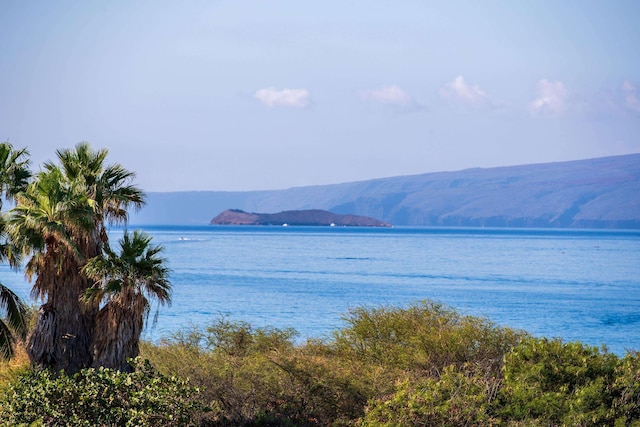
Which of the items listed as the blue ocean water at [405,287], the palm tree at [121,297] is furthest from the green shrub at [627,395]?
the blue ocean water at [405,287]

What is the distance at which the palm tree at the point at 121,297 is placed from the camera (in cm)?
1933

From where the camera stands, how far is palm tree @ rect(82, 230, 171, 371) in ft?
63.4

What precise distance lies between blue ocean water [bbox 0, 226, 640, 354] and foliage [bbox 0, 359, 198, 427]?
13038 millimetres

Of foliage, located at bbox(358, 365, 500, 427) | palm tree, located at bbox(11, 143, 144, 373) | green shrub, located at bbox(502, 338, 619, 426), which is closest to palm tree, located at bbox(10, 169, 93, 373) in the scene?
palm tree, located at bbox(11, 143, 144, 373)

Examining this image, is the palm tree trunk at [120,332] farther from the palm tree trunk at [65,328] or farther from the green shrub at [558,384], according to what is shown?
the green shrub at [558,384]

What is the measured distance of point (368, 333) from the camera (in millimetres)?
25312

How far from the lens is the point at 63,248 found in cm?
1991

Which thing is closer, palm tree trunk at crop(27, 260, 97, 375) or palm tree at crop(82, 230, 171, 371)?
palm tree at crop(82, 230, 171, 371)

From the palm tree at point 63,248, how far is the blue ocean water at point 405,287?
37.4ft

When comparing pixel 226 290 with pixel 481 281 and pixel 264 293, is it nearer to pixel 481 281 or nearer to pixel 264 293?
pixel 264 293

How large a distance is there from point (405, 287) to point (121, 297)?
58.6 m

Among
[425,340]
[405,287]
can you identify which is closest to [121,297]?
[425,340]

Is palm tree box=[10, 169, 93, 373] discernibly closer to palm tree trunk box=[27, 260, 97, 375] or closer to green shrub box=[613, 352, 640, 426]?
palm tree trunk box=[27, 260, 97, 375]

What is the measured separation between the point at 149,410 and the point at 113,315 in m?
3.35
